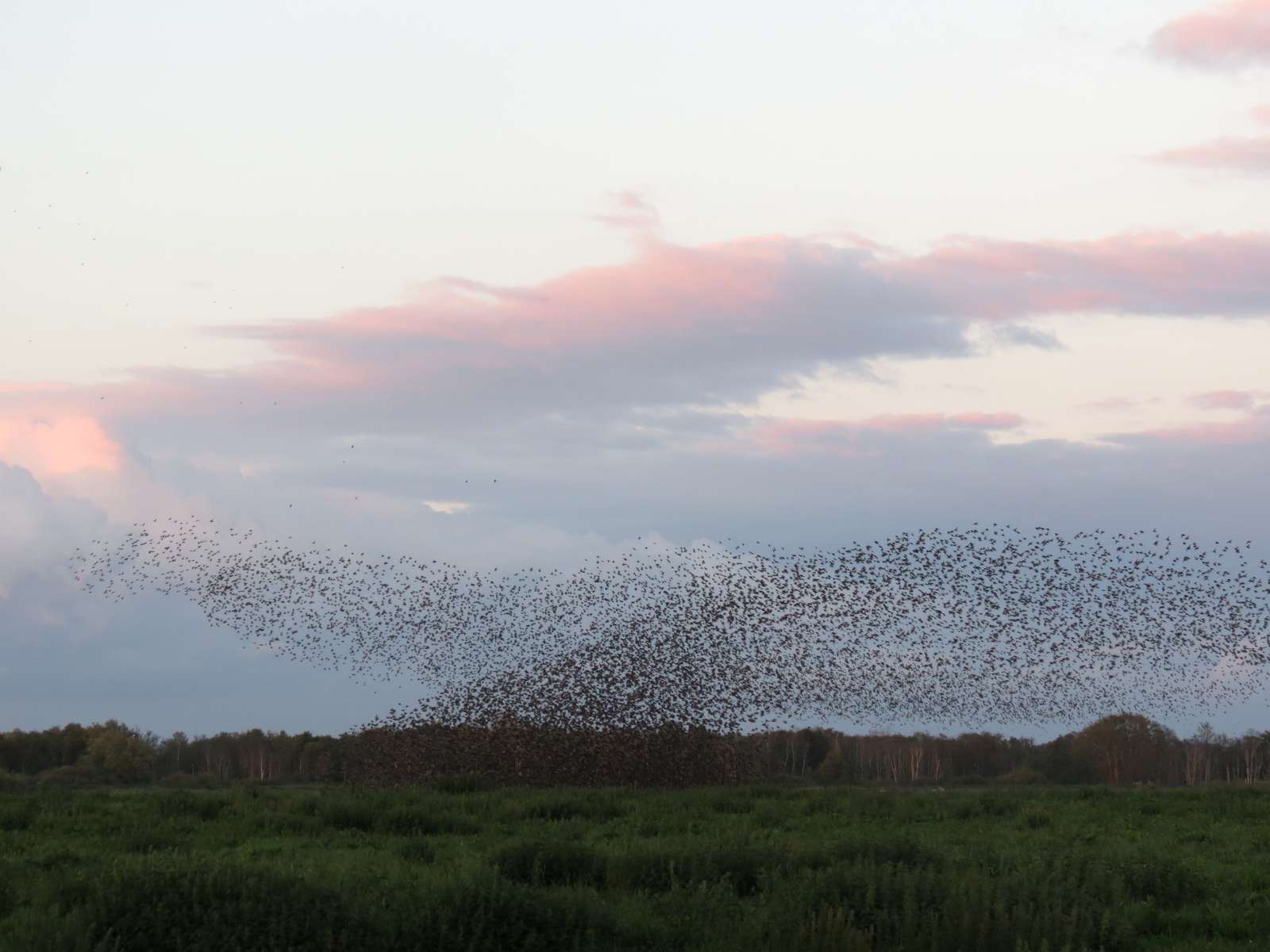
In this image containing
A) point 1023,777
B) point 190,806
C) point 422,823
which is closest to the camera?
point 422,823

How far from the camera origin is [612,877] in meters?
17.3

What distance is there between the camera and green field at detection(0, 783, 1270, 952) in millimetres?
12812

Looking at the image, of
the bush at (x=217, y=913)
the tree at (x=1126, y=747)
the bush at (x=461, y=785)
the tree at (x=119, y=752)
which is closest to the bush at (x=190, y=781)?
the tree at (x=119, y=752)

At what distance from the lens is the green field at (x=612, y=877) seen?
42.0 feet

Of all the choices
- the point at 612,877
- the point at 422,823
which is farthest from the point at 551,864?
the point at 422,823

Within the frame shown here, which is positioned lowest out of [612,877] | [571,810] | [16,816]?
[16,816]

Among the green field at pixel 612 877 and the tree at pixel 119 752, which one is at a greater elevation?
the green field at pixel 612 877

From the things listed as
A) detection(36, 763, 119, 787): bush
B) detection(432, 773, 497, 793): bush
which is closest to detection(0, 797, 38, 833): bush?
detection(432, 773, 497, 793): bush

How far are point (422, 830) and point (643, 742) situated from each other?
15.0 meters

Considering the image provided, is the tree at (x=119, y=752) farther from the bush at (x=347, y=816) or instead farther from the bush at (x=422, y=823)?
the bush at (x=422, y=823)

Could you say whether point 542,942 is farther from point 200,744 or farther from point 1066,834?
point 200,744

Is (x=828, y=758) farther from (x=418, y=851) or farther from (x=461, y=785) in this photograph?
(x=418, y=851)

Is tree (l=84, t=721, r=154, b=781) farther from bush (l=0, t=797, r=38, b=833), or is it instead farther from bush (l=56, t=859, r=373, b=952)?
bush (l=56, t=859, r=373, b=952)

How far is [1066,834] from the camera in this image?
24.6m
